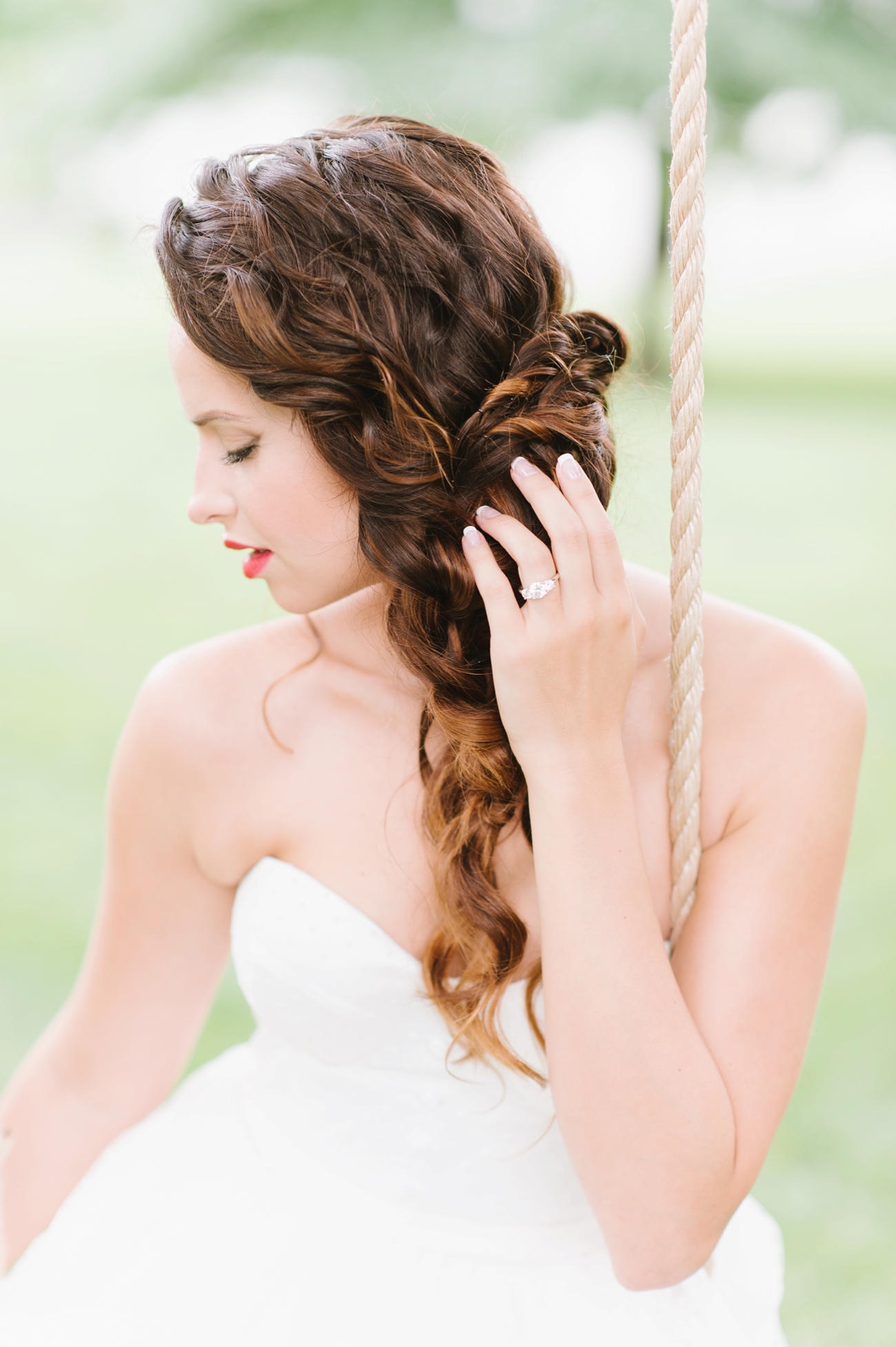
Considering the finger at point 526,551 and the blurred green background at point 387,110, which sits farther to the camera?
the blurred green background at point 387,110

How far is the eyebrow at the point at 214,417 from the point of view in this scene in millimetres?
1149

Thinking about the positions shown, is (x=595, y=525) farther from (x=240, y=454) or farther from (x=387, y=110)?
(x=387, y=110)

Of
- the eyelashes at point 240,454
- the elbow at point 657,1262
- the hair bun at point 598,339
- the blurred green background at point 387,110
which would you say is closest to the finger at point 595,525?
the hair bun at point 598,339

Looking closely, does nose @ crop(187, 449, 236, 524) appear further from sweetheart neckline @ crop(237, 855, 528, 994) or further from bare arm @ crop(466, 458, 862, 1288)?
sweetheart neckline @ crop(237, 855, 528, 994)

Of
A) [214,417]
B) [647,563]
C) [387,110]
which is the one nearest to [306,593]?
[214,417]

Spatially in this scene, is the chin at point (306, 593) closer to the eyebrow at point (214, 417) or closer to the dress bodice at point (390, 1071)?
the eyebrow at point (214, 417)

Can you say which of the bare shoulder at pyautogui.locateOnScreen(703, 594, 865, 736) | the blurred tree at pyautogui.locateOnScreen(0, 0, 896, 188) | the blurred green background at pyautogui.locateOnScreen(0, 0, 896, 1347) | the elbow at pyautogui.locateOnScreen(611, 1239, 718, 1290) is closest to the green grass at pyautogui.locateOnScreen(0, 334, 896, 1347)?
the blurred green background at pyautogui.locateOnScreen(0, 0, 896, 1347)

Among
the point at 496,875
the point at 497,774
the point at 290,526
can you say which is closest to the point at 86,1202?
the point at 496,875

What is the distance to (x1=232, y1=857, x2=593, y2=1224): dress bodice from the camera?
1319 millimetres

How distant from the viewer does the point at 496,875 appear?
133 centimetres

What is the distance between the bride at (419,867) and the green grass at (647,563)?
0.86 ft

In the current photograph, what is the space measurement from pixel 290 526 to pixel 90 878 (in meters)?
3.70

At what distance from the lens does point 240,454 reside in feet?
3.84

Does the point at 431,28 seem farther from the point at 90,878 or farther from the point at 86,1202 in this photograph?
the point at 86,1202
